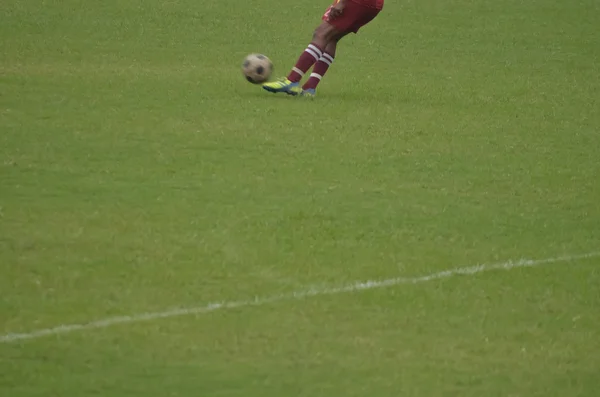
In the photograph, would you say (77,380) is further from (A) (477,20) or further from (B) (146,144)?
(A) (477,20)

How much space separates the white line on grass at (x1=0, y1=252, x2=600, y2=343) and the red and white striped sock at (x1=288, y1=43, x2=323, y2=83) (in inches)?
244

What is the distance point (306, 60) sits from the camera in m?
14.4

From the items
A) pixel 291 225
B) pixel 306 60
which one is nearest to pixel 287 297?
pixel 291 225

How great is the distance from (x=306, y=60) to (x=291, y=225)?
221 inches

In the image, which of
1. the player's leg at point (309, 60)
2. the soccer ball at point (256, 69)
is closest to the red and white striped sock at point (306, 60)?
the player's leg at point (309, 60)

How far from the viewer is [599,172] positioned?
11430mm

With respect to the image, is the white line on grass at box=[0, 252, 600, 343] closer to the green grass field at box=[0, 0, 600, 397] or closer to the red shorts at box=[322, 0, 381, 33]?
the green grass field at box=[0, 0, 600, 397]

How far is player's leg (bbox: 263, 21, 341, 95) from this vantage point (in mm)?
14469

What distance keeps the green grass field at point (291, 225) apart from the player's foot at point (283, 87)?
11 cm

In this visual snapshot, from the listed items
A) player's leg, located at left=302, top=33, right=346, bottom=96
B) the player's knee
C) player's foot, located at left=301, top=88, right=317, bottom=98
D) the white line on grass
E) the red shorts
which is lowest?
player's foot, located at left=301, top=88, right=317, bottom=98

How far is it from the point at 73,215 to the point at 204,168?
191 cm

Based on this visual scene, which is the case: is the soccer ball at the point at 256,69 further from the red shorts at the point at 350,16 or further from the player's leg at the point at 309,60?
the red shorts at the point at 350,16

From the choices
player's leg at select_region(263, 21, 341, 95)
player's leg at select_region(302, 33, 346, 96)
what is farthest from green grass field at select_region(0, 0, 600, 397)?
player's leg at select_region(302, 33, 346, 96)

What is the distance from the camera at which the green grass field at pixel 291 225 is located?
648 centimetres
